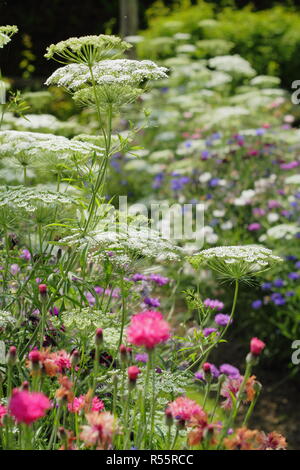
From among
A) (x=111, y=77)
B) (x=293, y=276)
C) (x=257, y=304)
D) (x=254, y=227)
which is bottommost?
(x=257, y=304)

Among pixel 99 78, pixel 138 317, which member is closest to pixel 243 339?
pixel 99 78

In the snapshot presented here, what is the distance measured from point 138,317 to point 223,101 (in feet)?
20.8

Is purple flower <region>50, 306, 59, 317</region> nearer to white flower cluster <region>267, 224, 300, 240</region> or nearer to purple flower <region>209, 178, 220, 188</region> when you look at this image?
white flower cluster <region>267, 224, 300, 240</region>

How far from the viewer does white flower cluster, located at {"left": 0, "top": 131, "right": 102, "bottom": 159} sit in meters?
1.98

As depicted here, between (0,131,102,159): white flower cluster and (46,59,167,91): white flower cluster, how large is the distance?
18 centimetres

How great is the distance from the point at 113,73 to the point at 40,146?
0.31 metres

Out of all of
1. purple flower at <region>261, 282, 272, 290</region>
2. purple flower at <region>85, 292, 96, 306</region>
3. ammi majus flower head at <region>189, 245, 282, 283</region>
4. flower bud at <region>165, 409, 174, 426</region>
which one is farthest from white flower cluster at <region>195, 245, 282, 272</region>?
purple flower at <region>261, 282, 272, 290</region>

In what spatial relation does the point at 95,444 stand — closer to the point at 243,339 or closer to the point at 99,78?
the point at 99,78

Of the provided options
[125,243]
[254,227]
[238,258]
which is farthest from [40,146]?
[254,227]

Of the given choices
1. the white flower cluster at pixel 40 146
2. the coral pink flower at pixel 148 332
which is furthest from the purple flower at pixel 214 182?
the coral pink flower at pixel 148 332

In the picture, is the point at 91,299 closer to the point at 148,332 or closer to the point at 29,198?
the point at 29,198

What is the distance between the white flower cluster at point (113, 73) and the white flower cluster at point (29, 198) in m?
0.33

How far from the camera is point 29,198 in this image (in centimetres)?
185

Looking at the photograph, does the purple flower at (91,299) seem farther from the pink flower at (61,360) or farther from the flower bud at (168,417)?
the flower bud at (168,417)
